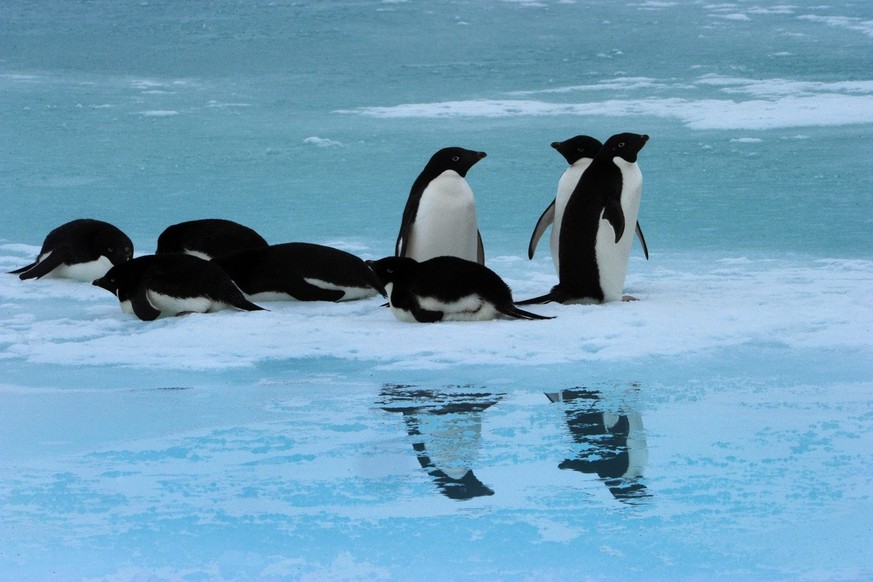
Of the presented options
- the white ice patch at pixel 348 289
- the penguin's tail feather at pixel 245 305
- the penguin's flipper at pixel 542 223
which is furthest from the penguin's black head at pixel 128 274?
the penguin's flipper at pixel 542 223

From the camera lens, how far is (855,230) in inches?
368

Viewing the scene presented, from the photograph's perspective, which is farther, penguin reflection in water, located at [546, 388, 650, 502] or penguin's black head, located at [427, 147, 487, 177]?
penguin's black head, located at [427, 147, 487, 177]

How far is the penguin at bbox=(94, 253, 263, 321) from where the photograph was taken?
20.9 ft

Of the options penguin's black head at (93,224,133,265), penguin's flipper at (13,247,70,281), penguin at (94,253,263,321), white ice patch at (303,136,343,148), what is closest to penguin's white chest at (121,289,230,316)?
penguin at (94,253,263,321)

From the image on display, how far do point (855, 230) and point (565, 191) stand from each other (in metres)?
3.13

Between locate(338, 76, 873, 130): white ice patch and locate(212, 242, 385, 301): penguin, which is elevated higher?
locate(338, 76, 873, 130): white ice patch

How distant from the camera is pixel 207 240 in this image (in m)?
7.54

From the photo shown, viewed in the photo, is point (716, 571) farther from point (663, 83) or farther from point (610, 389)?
point (663, 83)

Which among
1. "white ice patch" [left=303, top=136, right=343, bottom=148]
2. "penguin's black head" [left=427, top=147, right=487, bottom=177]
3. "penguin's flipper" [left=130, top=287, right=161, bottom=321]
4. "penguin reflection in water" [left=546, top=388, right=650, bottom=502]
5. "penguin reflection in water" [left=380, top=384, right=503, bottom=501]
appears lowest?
"penguin reflection in water" [left=546, top=388, right=650, bottom=502]

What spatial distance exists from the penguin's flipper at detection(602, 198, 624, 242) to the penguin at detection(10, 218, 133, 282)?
2786 millimetres

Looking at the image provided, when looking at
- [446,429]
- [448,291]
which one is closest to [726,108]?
[448,291]

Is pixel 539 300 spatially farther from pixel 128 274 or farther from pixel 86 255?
pixel 86 255

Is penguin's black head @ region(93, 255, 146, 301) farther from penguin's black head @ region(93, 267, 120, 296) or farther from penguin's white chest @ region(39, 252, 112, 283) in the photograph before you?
penguin's white chest @ region(39, 252, 112, 283)

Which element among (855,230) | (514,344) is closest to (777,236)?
(855,230)
